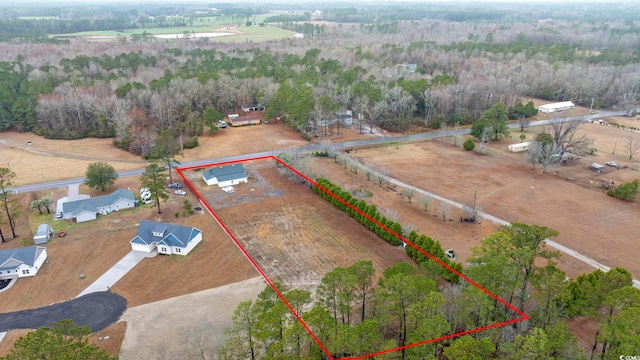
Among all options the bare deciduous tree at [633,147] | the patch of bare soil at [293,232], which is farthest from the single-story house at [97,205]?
the bare deciduous tree at [633,147]

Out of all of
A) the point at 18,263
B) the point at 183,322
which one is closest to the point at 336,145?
the point at 183,322

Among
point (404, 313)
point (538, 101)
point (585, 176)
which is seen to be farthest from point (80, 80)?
point (538, 101)

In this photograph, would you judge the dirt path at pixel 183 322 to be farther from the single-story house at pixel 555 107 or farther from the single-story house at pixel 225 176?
the single-story house at pixel 555 107

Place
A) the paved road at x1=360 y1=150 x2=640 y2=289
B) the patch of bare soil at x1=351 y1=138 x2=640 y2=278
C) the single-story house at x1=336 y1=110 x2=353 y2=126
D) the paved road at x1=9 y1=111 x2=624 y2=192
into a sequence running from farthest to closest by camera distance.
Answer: the single-story house at x1=336 y1=110 x2=353 y2=126
the paved road at x1=9 y1=111 x2=624 y2=192
the patch of bare soil at x1=351 y1=138 x2=640 y2=278
the paved road at x1=360 y1=150 x2=640 y2=289

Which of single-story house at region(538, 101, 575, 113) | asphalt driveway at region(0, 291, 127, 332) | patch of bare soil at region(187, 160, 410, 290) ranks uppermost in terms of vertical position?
single-story house at region(538, 101, 575, 113)

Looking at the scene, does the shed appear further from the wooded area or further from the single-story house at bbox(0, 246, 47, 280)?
the single-story house at bbox(0, 246, 47, 280)

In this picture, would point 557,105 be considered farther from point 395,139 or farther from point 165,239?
point 165,239

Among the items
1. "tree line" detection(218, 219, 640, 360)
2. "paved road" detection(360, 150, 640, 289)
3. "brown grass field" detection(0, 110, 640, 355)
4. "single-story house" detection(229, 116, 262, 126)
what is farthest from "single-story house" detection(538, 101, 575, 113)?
"tree line" detection(218, 219, 640, 360)
